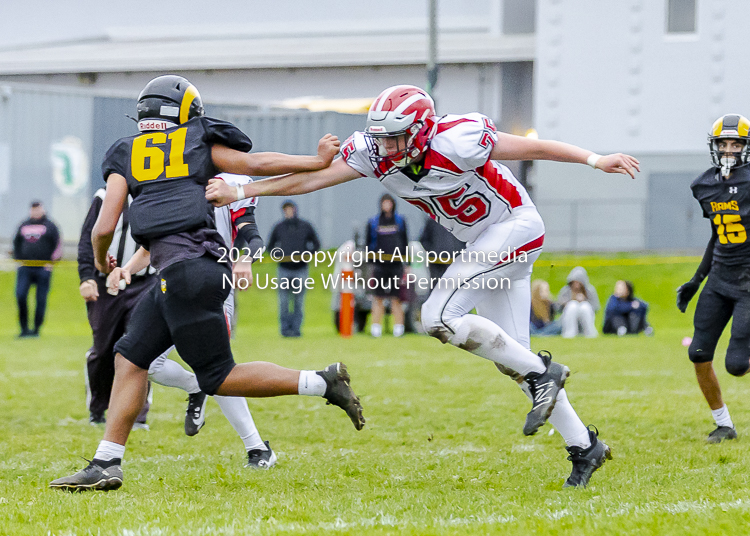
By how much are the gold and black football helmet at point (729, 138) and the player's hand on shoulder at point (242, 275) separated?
283cm

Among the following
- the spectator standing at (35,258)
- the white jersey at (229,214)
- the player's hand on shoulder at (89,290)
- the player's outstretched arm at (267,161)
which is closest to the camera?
the player's outstretched arm at (267,161)

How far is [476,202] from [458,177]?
0.71 ft

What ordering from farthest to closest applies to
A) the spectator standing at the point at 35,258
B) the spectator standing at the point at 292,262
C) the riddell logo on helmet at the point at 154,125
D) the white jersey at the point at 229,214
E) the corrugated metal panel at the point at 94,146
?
1. the corrugated metal panel at the point at 94,146
2. the spectator standing at the point at 292,262
3. the spectator standing at the point at 35,258
4. the white jersey at the point at 229,214
5. the riddell logo on helmet at the point at 154,125

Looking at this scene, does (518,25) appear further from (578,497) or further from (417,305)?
(578,497)

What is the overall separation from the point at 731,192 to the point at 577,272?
28.0 feet

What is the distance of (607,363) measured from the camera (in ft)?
33.2

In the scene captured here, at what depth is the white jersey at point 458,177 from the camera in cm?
429

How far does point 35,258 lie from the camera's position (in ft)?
45.1

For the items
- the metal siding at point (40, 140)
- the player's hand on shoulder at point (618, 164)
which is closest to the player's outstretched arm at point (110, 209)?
the player's hand on shoulder at point (618, 164)

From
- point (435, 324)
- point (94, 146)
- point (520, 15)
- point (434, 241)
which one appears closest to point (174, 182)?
point (435, 324)

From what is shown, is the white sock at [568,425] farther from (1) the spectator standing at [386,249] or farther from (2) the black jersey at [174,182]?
(1) the spectator standing at [386,249]

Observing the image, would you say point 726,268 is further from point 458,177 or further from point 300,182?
point 300,182

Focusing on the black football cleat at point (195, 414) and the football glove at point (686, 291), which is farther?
the football glove at point (686, 291)

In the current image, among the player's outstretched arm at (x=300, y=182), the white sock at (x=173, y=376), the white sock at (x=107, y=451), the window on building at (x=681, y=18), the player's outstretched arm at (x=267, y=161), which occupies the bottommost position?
the white sock at (x=107, y=451)
